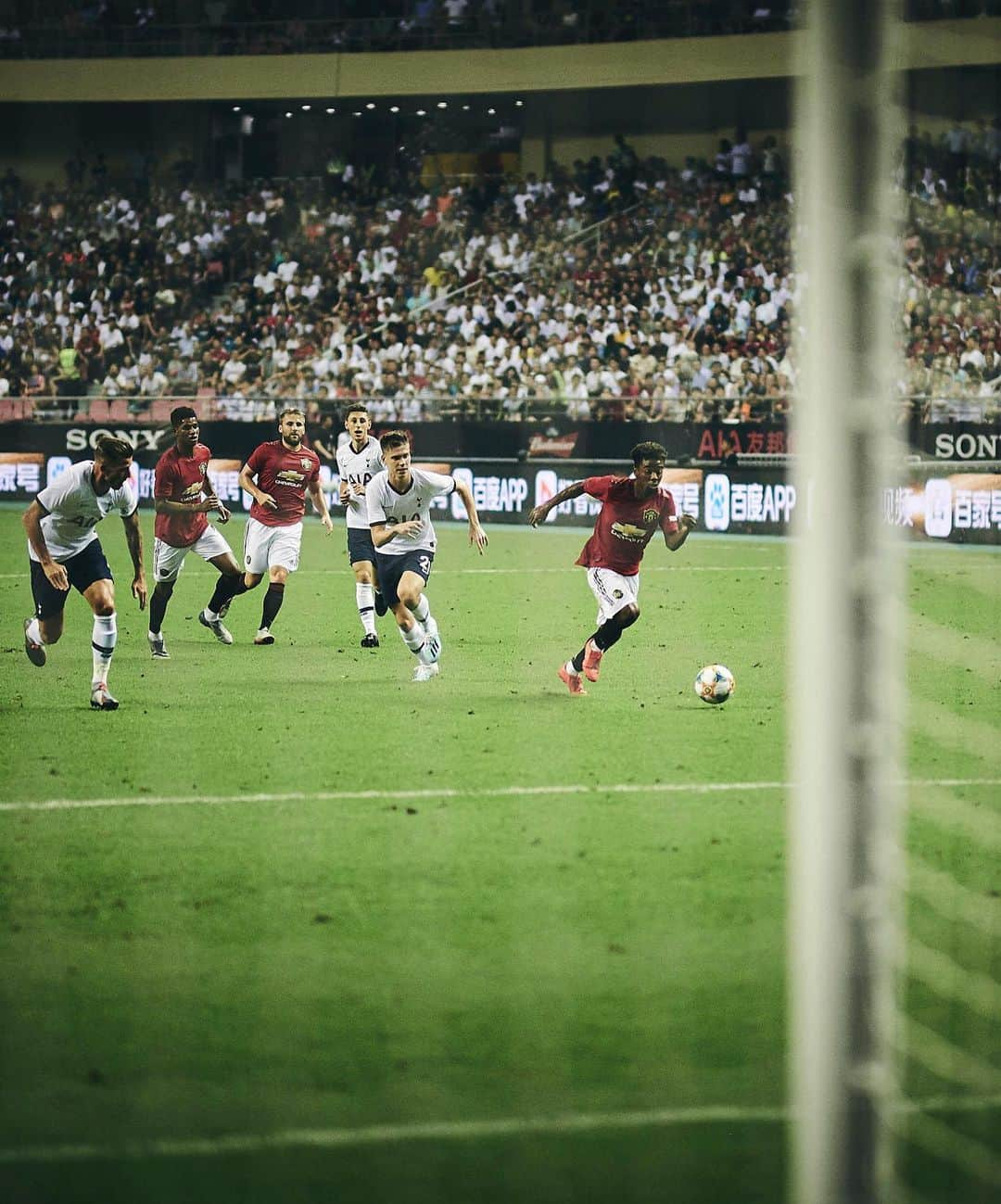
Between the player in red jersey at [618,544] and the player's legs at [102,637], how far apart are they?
274 cm

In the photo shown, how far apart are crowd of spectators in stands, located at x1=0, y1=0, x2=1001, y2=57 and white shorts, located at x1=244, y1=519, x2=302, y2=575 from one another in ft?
63.0

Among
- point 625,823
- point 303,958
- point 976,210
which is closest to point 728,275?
point 976,210

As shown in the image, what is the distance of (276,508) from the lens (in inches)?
522

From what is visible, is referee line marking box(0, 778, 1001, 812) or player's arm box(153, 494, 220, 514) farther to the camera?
player's arm box(153, 494, 220, 514)

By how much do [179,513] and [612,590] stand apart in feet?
12.8

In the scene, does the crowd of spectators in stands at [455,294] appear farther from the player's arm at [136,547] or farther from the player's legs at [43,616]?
the player's legs at [43,616]

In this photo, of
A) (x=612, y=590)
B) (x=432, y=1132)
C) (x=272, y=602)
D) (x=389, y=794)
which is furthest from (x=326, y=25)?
(x=432, y=1132)

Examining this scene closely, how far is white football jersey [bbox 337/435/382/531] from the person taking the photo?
13.1 m

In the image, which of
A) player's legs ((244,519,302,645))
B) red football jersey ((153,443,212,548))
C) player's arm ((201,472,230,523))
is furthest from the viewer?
player's legs ((244,519,302,645))

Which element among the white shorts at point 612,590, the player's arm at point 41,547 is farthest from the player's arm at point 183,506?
the white shorts at point 612,590

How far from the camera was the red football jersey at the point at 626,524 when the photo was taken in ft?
34.6

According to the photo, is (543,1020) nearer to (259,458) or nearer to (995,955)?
(995,955)

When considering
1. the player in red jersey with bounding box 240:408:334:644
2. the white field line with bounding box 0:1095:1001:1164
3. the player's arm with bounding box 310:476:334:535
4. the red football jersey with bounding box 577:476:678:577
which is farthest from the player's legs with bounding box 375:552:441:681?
the white field line with bounding box 0:1095:1001:1164

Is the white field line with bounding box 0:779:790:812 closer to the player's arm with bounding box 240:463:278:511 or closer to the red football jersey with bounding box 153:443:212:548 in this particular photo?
the red football jersey with bounding box 153:443:212:548
